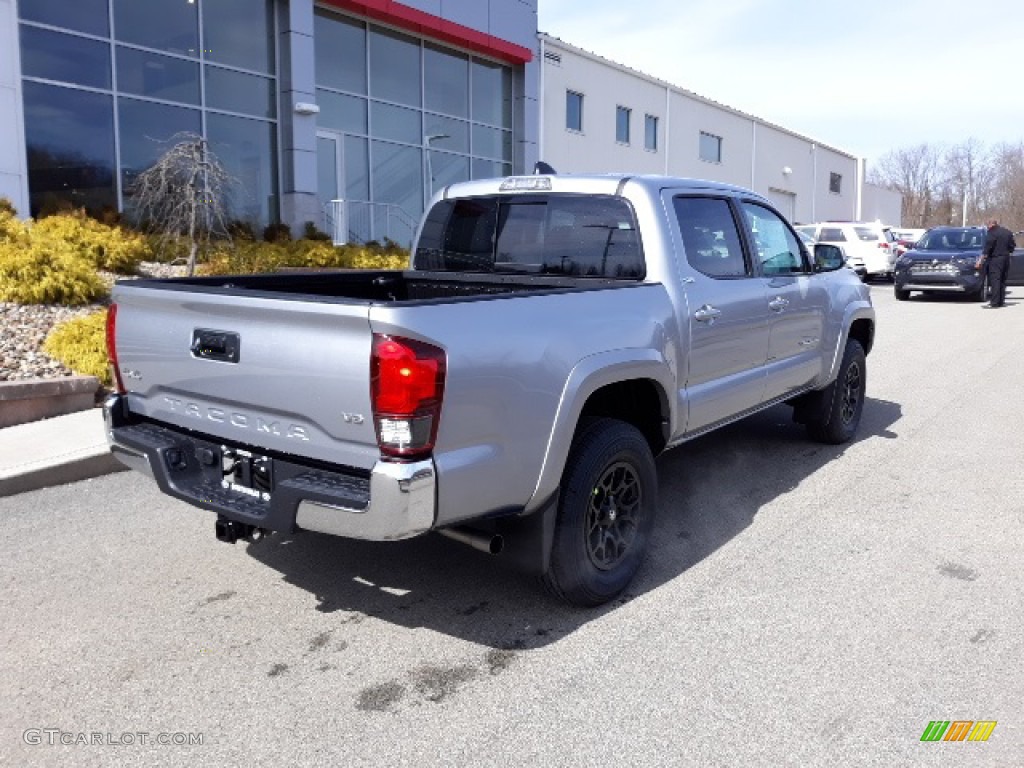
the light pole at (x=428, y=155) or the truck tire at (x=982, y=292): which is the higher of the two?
the light pole at (x=428, y=155)

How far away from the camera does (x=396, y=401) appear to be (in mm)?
2949

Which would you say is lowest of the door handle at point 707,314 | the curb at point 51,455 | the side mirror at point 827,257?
the curb at point 51,455

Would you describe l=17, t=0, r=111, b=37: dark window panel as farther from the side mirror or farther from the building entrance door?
the side mirror

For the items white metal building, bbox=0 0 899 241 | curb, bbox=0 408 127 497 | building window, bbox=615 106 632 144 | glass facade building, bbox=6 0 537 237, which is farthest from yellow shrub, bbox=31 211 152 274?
building window, bbox=615 106 632 144

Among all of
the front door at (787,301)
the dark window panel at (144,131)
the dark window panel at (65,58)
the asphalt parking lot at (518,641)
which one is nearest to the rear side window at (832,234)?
the dark window panel at (144,131)

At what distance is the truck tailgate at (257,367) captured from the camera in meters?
3.03

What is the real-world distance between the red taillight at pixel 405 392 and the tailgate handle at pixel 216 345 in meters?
0.73

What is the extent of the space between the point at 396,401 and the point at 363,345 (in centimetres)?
22

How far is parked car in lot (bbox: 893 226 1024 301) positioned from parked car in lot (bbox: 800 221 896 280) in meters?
4.08

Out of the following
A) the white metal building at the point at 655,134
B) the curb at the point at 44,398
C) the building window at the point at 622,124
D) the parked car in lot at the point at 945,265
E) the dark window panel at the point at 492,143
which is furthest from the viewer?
the building window at the point at 622,124

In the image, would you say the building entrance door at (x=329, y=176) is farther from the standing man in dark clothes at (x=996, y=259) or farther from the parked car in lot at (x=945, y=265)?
the standing man in dark clothes at (x=996, y=259)

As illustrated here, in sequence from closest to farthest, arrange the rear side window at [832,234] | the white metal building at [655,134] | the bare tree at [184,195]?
the bare tree at [184,195]
the white metal building at [655,134]
the rear side window at [832,234]

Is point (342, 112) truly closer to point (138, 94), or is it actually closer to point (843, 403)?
point (138, 94)

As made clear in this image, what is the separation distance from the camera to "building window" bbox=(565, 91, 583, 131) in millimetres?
24938
